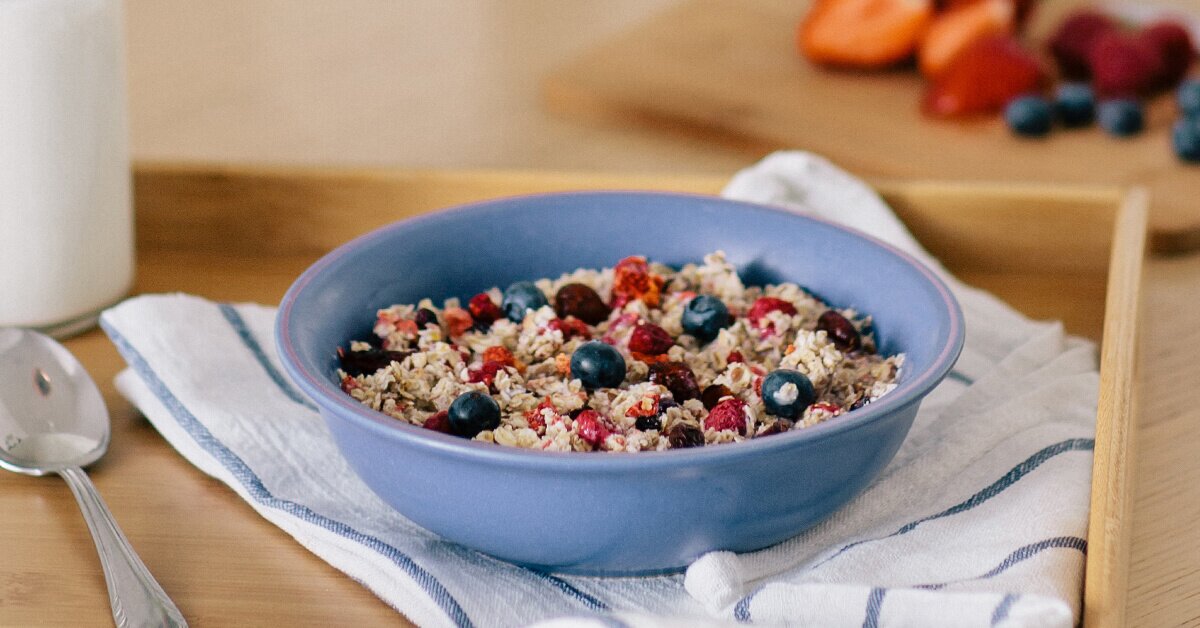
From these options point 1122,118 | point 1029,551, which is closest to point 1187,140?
point 1122,118

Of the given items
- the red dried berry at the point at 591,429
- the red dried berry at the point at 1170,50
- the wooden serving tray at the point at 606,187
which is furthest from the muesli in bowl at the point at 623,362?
the red dried berry at the point at 1170,50

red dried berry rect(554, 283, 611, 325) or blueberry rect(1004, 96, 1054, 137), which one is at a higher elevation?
red dried berry rect(554, 283, 611, 325)

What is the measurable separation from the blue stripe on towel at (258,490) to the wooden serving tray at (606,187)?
7.0 inches

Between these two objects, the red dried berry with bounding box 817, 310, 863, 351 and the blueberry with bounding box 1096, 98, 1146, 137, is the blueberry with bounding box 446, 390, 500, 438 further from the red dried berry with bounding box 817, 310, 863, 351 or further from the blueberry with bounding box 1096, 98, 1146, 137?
the blueberry with bounding box 1096, 98, 1146, 137

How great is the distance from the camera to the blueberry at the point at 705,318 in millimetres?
790

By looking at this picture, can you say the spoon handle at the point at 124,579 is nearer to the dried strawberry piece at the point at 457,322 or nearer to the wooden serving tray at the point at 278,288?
the wooden serving tray at the point at 278,288

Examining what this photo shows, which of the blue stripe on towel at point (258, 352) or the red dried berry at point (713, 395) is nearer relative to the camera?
the red dried berry at point (713, 395)

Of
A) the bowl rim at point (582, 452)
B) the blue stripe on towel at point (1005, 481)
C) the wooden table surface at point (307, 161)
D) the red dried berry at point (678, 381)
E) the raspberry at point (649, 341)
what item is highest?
the bowl rim at point (582, 452)

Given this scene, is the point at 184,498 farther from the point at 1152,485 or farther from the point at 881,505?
the point at 1152,485

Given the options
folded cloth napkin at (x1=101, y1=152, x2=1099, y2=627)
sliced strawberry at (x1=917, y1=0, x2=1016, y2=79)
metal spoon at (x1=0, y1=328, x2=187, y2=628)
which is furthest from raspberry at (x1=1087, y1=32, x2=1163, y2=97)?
metal spoon at (x1=0, y1=328, x2=187, y2=628)

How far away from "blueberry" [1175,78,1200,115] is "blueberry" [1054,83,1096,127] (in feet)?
0.29

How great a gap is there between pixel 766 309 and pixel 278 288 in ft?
1.39

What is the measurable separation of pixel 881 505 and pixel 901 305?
0.42 feet

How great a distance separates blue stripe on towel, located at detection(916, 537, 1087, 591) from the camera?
631mm
